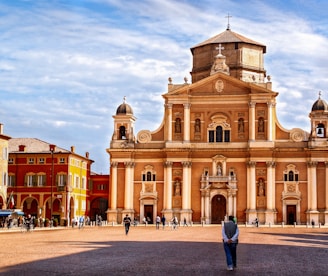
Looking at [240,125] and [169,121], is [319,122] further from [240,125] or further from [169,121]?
[169,121]

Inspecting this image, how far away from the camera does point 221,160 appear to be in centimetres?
7338

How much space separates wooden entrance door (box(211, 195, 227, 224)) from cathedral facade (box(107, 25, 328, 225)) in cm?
11

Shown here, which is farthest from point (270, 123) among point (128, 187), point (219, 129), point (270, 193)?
point (128, 187)

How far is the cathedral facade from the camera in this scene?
72.2m

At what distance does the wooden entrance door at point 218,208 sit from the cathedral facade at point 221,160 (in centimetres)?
11

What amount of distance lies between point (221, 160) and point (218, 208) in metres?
5.43

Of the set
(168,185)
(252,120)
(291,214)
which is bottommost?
(291,214)

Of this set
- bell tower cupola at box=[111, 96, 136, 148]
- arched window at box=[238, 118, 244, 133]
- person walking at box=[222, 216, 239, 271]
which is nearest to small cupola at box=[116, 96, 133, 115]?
bell tower cupola at box=[111, 96, 136, 148]

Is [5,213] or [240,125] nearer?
[5,213]

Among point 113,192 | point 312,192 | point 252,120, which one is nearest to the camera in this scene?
point 312,192

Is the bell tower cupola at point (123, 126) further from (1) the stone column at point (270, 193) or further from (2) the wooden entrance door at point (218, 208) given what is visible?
(1) the stone column at point (270, 193)

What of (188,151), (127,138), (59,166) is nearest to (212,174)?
(188,151)

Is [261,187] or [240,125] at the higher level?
[240,125]

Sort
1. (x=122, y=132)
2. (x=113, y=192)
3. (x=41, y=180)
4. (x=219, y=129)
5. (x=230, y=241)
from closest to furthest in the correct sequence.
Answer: (x=230, y=241), (x=219, y=129), (x=113, y=192), (x=41, y=180), (x=122, y=132)
